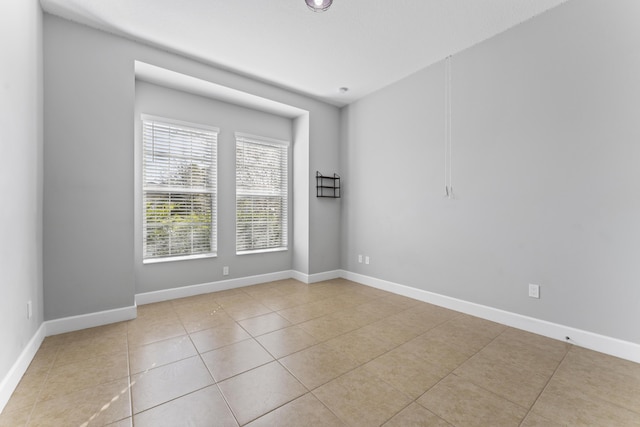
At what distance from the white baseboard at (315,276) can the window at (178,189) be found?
1404mm

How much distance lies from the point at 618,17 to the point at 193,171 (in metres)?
4.50

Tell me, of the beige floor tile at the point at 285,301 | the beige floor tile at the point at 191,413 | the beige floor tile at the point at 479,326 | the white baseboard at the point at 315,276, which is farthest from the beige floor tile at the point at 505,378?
the white baseboard at the point at 315,276

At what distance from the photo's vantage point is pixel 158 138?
3514 mm

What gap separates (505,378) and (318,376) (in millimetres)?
1287

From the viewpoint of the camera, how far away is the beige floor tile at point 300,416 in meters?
1.49

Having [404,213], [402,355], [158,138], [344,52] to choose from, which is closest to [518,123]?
[404,213]

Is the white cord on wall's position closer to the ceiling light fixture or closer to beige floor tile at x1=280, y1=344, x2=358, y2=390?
the ceiling light fixture

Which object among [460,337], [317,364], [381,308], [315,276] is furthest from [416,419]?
[315,276]

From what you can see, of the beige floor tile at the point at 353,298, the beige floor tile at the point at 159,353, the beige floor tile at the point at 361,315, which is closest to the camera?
the beige floor tile at the point at 159,353

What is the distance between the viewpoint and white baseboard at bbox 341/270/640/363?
2.16 metres

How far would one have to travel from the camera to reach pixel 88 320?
8.82 ft

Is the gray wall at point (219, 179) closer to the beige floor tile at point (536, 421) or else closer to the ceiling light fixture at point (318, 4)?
the ceiling light fixture at point (318, 4)

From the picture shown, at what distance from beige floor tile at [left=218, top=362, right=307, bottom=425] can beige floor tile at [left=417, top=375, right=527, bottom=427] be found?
2.66 ft

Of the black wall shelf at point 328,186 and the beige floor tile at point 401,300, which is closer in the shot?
the beige floor tile at point 401,300
